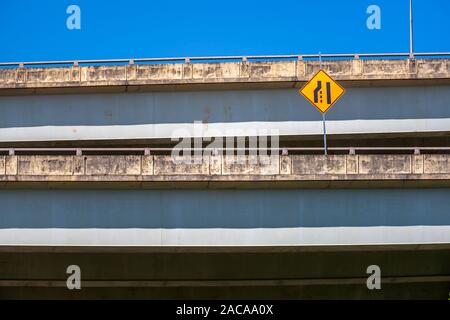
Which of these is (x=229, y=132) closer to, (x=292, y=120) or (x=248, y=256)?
(x=292, y=120)

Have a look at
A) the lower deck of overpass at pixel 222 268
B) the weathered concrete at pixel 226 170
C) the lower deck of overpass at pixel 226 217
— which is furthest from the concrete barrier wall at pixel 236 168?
the lower deck of overpass at pixel 222 268

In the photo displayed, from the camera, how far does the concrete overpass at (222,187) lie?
60.4 ft

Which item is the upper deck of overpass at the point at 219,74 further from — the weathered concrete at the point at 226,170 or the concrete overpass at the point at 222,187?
the weathered concrete at the point at 226,170

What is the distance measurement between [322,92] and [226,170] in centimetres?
526

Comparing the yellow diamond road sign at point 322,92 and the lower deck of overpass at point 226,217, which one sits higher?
the yellow diamond road sign at point 322,92

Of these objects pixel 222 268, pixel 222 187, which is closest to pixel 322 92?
pixel 222 187

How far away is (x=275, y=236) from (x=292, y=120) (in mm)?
6775

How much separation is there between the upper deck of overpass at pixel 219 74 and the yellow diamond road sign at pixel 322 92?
6.69ft

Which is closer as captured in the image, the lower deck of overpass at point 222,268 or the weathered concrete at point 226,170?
the weathered concrete at point 226,170
